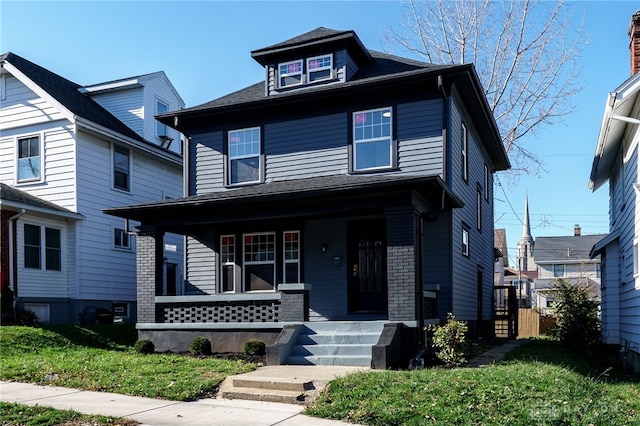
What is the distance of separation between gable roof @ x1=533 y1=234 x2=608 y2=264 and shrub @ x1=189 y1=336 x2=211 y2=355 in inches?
2012

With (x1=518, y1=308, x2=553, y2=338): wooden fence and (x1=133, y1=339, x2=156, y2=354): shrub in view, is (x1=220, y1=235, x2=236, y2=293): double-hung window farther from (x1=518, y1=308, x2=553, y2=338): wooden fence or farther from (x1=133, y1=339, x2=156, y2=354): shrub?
(x1=518, y1=308, x2=553, y2=338): wooden fence

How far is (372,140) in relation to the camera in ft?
45.4

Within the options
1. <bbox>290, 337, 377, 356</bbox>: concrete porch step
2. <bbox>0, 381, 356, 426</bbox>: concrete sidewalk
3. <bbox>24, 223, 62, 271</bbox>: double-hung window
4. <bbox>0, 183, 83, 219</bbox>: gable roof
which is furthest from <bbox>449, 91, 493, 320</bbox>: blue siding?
<bbox>24, 223, 62, 271</bbox>: double-hung window

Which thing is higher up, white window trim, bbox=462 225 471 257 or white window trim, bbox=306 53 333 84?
white window trim, bbox=306 53 333 84

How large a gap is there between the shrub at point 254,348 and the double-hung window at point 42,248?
860cm

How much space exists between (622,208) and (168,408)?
12221 millimetres

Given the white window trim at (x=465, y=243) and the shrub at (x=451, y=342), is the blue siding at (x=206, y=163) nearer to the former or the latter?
the white window trim at (x=465, y=243)

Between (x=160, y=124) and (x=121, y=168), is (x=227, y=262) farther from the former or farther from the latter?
(x=160, y=124)

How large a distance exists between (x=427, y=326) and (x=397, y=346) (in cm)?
131

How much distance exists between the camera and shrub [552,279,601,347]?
17.4m

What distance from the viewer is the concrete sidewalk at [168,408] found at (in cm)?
683

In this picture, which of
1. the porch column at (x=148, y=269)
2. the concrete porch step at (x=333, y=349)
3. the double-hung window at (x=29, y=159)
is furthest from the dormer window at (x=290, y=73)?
the double-hung window at (x=29, y=159)

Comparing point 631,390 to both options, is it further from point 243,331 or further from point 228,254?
point 228,254

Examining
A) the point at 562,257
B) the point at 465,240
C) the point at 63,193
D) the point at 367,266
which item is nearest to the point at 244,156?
the point at 367,266
